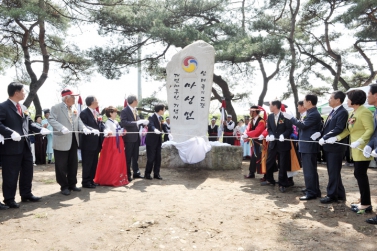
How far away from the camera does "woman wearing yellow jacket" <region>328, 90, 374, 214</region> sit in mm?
3924

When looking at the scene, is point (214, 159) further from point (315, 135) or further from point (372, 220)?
point (372, 220)

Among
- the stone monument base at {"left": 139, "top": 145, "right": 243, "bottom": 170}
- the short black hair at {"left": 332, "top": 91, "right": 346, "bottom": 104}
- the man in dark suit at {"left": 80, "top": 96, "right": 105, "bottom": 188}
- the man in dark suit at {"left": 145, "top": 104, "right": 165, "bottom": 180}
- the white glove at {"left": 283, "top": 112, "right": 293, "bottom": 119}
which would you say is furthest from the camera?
the stone monument base at {"left": 139, "top": 145, "right": 243, "bottom": 170}

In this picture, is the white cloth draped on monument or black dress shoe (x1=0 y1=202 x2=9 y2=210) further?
the white cloth draped on monument

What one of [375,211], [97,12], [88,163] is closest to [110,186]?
[88,163]

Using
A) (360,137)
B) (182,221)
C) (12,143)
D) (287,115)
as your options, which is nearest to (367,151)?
(360,137)

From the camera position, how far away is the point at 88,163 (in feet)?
18.1

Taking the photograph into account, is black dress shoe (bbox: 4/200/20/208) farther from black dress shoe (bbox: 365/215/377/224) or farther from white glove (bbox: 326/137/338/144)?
black dress shoe (bbox: 365/215/377/224)

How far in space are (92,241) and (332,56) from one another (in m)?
13.2

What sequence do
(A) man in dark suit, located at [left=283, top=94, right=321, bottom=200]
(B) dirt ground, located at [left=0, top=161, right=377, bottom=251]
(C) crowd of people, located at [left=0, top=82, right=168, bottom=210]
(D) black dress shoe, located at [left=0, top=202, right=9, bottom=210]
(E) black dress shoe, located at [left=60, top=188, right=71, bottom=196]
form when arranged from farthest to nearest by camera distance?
(E) black dress shoe, located at [left=60, top=188, right=71, bottom=196]
(A) man in dark suit, located at [left=283, top=94, right=321, bottom=200]
(C) crowd of people, located at [left=0, top=82, right=168, bottom=210]
(D) black dress shoe, located at [left=0, top=202, right=9, bottom=210]
(B) dirt ground, located at [left=0, top=161, right=377, bottom=251]

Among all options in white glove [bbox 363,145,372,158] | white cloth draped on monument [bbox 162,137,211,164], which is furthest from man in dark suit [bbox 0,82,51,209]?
white glove [bbox 363,145,372,158]

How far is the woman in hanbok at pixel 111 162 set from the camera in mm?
5816

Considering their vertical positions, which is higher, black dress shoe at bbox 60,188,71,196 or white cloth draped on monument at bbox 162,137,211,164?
white cloth draped on monument at bbox 162,137,211,164

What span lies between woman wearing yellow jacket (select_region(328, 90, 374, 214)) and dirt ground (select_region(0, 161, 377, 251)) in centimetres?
23

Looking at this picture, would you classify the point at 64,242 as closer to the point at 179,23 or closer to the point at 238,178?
the point at 238,178
